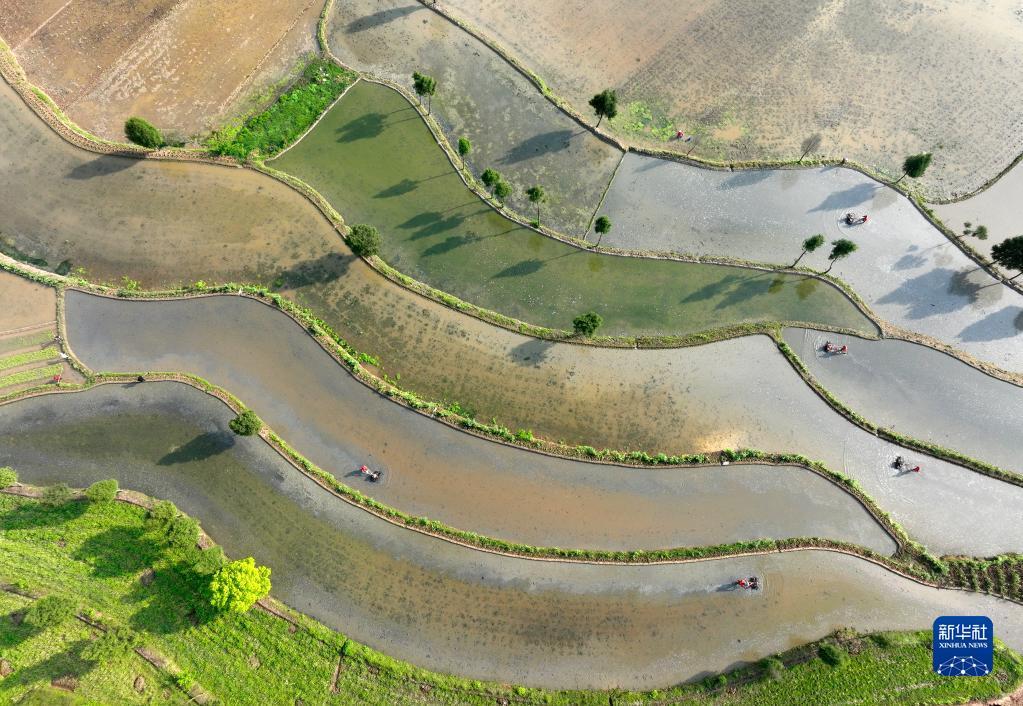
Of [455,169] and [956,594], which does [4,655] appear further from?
[956,594]

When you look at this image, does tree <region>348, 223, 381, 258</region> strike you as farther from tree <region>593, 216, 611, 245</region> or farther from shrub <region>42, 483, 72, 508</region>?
shrub <region>42, 483, 72, 508</region>

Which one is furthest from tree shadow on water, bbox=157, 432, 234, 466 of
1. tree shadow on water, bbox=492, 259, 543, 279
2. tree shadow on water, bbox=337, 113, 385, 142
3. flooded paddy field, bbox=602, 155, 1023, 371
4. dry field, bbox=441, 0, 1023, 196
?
dry field, bbox=441, 0, 1023, 196

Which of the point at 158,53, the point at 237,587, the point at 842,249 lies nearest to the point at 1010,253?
the point at 842,249

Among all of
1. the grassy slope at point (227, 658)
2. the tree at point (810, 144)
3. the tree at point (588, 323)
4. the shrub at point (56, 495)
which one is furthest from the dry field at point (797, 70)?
the shrub at point (56, 495)

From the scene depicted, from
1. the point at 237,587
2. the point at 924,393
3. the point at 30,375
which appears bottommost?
the point at 237,587

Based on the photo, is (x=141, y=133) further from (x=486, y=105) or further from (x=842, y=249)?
(x=842, y=249)

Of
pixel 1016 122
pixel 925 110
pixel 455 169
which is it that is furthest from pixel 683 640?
pixel 1016 122
